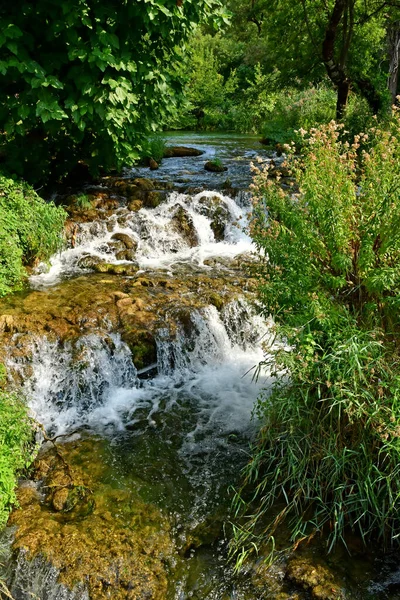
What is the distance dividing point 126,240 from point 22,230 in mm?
1898

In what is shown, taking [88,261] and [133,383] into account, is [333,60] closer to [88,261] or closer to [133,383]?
[88,261]

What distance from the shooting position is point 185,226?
857 centimetres

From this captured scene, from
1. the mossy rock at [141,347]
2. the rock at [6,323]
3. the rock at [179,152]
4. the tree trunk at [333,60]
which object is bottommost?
the mossy rock at [141,347]

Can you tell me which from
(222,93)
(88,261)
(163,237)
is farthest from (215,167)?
(222,93)

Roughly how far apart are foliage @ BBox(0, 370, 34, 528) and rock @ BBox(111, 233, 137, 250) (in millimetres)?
4273

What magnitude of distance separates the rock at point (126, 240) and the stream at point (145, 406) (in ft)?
0.06

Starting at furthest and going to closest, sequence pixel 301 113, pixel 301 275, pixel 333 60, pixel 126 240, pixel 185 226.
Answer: pixel 301 113 → pixel 333 60 → pixel 185 226 → pixel 126 240 → pixel 301 275

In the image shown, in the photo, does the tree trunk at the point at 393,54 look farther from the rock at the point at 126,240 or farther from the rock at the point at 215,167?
the rock at the point at 126,240

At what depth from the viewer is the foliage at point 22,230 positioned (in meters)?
6.15

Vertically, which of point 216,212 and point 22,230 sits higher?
point 22,230

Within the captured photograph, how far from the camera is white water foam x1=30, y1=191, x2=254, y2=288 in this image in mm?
7621

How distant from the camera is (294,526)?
11.2 feet

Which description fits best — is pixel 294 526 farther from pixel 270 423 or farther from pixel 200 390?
pixel 200 390

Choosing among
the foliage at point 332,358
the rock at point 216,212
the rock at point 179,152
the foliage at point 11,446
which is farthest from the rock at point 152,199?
the foliage at point 11,446
